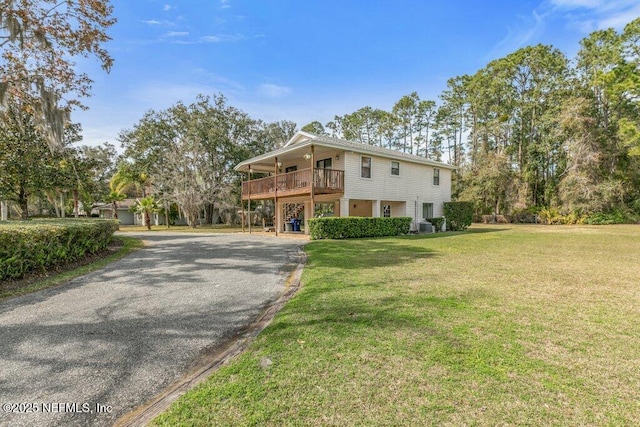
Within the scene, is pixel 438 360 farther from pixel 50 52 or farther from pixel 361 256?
pixel 50 52

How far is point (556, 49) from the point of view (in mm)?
30234

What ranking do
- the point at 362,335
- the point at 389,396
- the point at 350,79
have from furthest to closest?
1. the point at 350,79
2. the point at 362,335
3. the point at 389,396

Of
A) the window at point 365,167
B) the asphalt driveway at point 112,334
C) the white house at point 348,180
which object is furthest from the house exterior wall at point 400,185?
the asphalt driveway at point 112,334

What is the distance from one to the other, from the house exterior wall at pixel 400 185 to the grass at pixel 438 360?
11454mm

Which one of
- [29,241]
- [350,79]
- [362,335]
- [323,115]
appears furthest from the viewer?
[323,115]

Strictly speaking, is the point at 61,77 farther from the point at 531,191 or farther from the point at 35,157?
the point at 531,191

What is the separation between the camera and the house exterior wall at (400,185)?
54.4ft

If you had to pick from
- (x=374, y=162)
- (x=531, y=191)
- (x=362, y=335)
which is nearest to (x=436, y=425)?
(x=362, y=335)

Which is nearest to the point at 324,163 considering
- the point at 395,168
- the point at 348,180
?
the point at 348,180

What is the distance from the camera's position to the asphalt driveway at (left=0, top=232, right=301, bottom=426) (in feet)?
8.11

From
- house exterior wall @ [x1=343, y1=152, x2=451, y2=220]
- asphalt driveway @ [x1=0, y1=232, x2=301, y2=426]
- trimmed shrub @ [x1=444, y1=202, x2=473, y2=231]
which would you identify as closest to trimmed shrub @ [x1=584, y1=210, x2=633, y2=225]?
trimmed shrub @ [x1=444, y1=202, x2=473, y2=231]

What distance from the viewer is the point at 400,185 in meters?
19.1

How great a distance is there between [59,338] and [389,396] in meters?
3.81

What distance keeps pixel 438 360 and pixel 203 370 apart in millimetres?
2230
